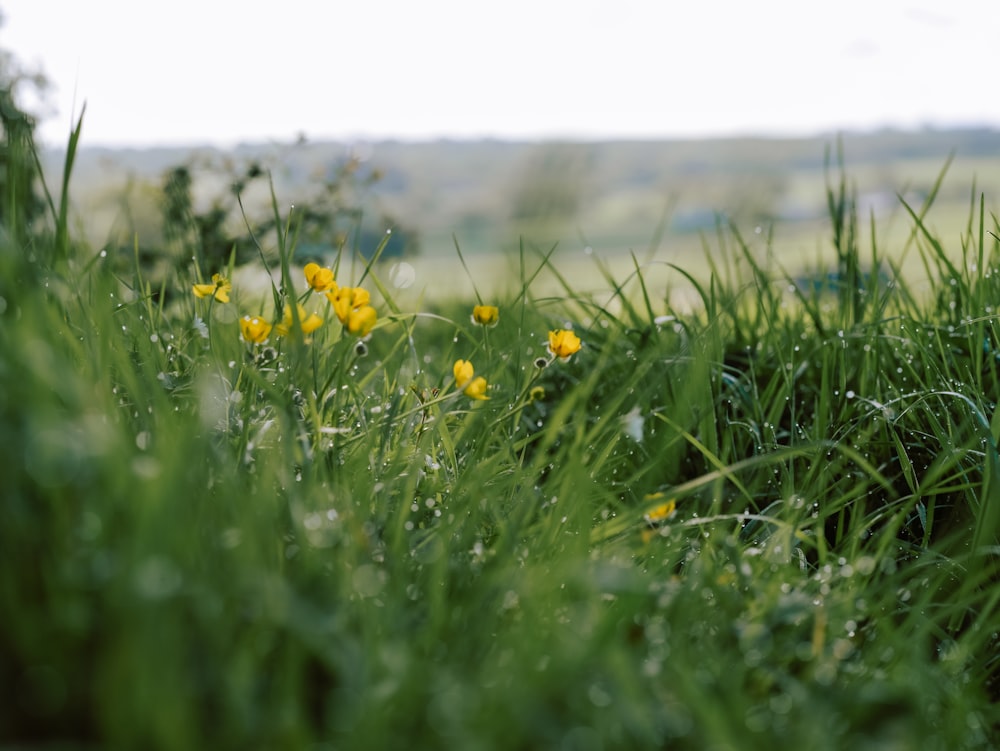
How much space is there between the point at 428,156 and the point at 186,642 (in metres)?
106

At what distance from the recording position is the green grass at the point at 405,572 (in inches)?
31.3

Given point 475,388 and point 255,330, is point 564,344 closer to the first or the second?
point 475,388

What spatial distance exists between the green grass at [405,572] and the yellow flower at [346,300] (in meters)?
0.11

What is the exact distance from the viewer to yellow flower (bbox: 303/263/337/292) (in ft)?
5.17

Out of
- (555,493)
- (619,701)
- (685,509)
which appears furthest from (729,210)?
(619,701)

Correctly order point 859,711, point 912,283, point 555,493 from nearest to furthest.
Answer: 1. point 859,711
2. point 555,493
3. point 912,283

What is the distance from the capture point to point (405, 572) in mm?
1162

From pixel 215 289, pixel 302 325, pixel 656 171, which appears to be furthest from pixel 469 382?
pixel 656 171

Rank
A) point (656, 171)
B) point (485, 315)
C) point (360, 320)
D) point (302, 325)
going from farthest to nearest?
point (656, 171), point (485, 315), point (302, 325), point (360, 320)

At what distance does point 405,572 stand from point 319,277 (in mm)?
648

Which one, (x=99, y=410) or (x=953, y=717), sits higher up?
(x=99, y=410)

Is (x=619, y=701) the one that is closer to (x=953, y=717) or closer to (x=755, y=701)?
(x=755, y=701)

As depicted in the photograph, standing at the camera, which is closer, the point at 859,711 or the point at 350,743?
the point at 350,743

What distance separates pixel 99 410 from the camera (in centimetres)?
100
